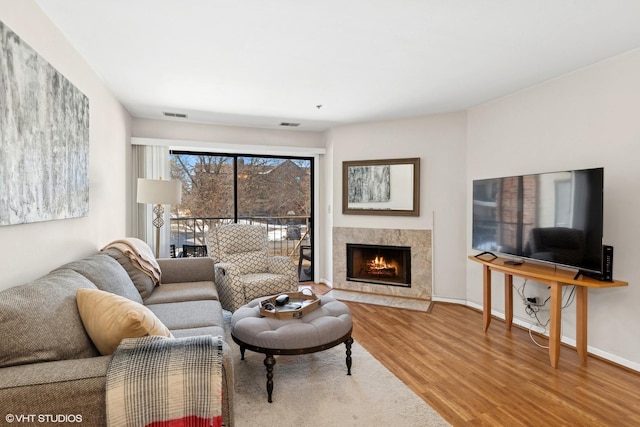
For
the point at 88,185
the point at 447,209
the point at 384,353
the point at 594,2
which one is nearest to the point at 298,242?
the point at 447,209

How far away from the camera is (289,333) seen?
7.16 feet

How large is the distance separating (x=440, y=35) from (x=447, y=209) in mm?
2474

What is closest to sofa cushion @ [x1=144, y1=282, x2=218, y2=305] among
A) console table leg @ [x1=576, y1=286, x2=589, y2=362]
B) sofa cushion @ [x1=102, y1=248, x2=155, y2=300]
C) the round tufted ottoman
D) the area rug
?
sofa cushion @ [x1=102, y1=248, x2=155, y2=300]

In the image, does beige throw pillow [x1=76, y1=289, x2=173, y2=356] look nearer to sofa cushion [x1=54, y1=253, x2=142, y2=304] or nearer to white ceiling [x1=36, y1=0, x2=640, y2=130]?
sofa cushion [x1=54, y1=253, x2=142, y2=304]

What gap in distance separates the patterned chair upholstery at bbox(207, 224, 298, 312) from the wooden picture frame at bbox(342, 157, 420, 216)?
1454 millimetres

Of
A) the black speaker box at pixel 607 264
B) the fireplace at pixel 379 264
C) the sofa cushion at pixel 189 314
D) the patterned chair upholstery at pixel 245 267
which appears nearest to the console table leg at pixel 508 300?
the black speaker box at pixel 607 264

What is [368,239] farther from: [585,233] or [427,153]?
[585,233]

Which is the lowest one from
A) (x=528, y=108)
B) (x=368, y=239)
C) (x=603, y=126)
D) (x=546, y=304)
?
(x=546, y=304)

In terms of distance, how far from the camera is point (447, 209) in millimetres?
4371

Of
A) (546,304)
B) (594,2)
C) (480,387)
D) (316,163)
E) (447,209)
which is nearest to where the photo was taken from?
(594,2)

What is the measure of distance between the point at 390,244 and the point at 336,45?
9.36 feet

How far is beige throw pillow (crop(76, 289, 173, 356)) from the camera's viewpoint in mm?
1340

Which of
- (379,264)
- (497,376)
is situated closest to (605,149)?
(497,376)

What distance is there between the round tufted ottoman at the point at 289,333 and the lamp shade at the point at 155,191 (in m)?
1.82
